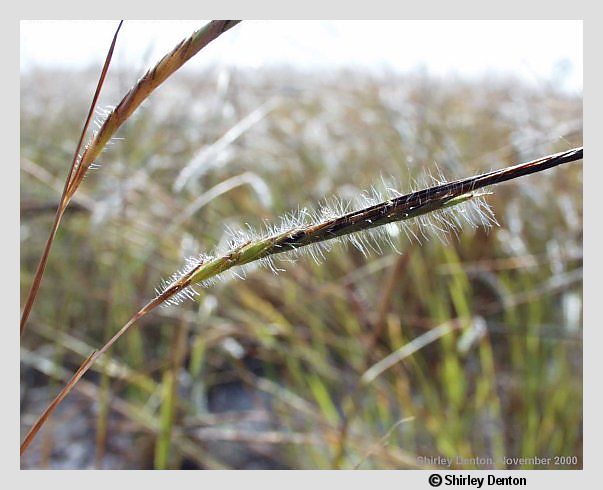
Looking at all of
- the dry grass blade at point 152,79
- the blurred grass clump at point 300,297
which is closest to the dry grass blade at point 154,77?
the dry grass blade at point 152,79

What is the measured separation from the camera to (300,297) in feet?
4.19

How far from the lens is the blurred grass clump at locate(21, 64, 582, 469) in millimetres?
1034

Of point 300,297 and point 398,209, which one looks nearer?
Answer: point 398,209

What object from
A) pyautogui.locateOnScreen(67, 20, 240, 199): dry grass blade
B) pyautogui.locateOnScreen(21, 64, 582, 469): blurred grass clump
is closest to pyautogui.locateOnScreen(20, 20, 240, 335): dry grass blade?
pyautogui.locateOnScreen(67, 20, 240, 199): dry grass blade

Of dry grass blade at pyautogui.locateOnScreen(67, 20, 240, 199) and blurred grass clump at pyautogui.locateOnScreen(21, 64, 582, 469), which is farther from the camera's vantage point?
blurred grass clump at pyautogui.locateOnScreen(21, 64, 582, 469)

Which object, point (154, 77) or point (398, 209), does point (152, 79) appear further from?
point (398, 209)

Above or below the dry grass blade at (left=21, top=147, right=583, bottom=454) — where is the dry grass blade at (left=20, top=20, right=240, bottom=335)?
above

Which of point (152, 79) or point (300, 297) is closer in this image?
point (152, 79)

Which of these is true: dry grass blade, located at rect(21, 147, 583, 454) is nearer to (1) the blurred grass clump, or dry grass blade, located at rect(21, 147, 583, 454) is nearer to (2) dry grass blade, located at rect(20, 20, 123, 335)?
(2) dry grass blade, located at rect(20, 20, 123, 335)

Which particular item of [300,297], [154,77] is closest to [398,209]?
[154,77]

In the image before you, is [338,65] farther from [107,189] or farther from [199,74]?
[107,189]

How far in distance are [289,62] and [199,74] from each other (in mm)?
227

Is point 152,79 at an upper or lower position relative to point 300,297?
lower
